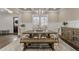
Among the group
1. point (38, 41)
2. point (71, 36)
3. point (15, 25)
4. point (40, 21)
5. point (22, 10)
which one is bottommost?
point (38, 41)

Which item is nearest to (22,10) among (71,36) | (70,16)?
(70,16)

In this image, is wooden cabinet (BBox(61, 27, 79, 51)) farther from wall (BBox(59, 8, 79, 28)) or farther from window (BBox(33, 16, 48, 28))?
window (BBox(33, 16, 48, 28))

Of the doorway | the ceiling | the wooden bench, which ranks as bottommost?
the wooden bench

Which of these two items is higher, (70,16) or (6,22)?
(70,16)

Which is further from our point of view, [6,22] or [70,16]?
[6,22]

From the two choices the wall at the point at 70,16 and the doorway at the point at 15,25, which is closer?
the wall at the point at 70,16

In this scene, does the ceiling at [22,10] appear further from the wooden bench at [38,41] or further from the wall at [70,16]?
the wooden bench at [38,41]

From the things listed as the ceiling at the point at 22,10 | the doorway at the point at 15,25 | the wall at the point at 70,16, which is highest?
the ceiling at the point at 22,10

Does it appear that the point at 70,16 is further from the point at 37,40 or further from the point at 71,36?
the point at 37,40

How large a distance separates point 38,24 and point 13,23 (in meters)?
0.68

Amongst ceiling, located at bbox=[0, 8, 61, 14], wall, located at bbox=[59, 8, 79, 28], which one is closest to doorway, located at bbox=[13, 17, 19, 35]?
ceiling, located at bbox=[0, 8, 61, 14]

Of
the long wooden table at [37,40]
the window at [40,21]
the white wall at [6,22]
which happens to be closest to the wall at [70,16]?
the window at [40,21]

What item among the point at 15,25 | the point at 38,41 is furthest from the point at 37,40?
the point at 15,25
